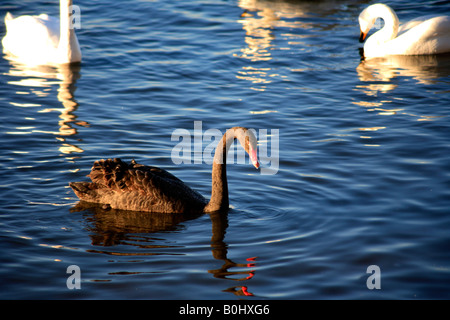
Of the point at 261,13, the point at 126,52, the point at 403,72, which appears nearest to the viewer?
the point at 403,72

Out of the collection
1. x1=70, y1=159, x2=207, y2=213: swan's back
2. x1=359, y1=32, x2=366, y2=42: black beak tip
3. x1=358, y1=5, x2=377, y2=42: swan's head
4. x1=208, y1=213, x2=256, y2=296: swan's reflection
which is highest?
x1=358, y1=5, x2=377, y2=42: swan's head

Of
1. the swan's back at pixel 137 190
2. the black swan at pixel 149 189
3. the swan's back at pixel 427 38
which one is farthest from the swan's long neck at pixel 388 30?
the swan's back at pixel 137 190

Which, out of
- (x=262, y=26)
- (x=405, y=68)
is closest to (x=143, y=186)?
(x=405, y=68)

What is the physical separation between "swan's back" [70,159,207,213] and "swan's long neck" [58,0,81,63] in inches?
231

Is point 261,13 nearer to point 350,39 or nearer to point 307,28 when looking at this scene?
point 307,28

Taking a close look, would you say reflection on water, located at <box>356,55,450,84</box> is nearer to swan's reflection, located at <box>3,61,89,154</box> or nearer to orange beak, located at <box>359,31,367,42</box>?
orange beak, located at <box>359,31,367,42</box>

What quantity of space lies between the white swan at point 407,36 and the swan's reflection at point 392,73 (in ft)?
0.56

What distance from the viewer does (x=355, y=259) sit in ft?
21.2

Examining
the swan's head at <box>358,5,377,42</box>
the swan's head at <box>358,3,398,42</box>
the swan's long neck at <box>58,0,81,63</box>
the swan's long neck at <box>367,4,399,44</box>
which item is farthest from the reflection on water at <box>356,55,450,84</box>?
the swan's long neck at <box>58,0,81,63</box>

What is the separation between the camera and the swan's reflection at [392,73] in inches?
444

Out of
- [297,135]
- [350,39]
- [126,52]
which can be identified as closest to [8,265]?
[297,135]

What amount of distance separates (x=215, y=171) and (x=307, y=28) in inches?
351

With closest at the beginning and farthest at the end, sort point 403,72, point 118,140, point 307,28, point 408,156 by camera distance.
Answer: point 408,156, point 118,140, point 403,72, point 307,28

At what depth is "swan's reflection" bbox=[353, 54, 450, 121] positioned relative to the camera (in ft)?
37.0
